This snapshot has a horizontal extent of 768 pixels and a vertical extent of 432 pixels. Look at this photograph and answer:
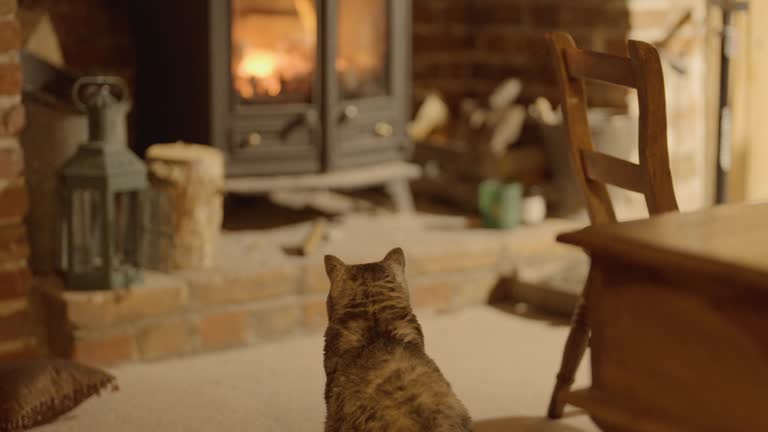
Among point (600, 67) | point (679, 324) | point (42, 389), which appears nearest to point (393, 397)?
point (679, 324)

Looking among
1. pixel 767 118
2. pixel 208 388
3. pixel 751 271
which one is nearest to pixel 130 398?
pixel 208 388

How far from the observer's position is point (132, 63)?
380 centimetres

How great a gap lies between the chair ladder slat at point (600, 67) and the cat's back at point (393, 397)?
2.07 ft

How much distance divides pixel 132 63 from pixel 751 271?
2703 millimetres

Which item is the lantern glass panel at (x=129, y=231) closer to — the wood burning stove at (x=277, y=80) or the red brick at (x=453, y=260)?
the wood burning stove at (x=277, y=80)

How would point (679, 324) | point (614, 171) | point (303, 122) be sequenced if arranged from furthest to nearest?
point (303, 122)
point (614, 171)
point (679, 324)

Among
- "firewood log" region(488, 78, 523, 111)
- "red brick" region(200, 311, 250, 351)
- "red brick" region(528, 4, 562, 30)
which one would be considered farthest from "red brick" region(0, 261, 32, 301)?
"red brick" region(528, 4, 562, 30)

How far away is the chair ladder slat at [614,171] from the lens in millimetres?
2180

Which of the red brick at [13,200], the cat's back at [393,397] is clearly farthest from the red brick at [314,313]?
the cat's back at [393,397]

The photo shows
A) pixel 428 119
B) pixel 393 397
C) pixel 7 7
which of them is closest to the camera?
pixel 393 397

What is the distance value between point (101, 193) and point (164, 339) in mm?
405

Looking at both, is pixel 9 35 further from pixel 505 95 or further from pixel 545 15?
pixel 545 15

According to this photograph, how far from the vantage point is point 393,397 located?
1919 mm

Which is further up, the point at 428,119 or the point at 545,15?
the point at 545,15
